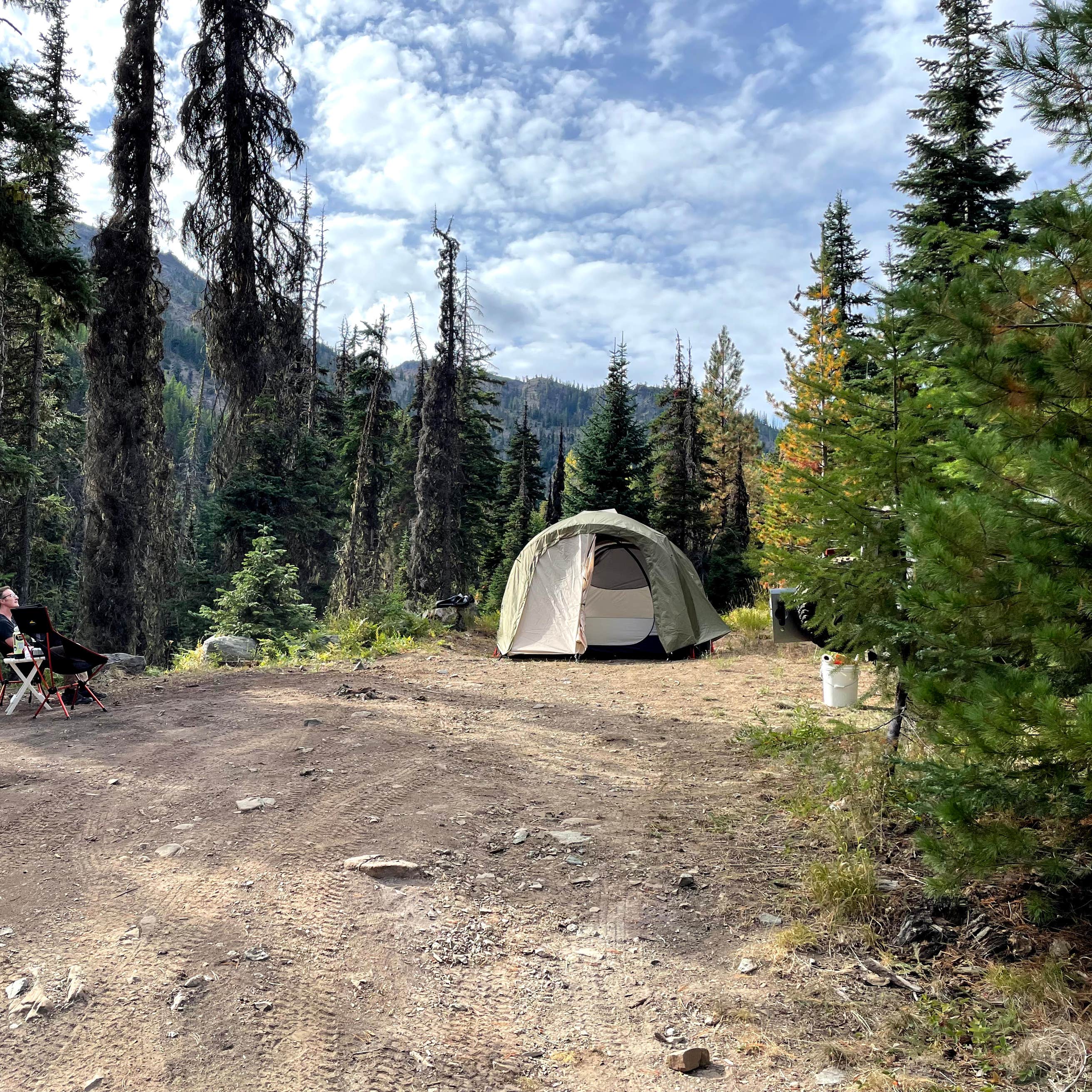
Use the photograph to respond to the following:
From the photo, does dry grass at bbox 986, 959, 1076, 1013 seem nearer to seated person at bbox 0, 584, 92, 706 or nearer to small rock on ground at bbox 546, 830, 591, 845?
small rock on ground at bbox 546, 830, 591, 845

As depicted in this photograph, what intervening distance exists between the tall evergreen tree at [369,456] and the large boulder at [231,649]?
6.74m

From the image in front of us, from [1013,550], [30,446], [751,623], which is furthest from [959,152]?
[30,446]

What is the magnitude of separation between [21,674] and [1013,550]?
7.66 metres

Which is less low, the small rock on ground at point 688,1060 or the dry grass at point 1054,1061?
the dry grass at point 1054,1061

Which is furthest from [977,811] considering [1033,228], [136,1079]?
[136,1079]

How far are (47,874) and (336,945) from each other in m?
1.58

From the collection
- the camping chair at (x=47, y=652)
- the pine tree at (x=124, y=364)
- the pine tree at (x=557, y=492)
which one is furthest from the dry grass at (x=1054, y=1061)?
the pine tree at (x=557, y=492)

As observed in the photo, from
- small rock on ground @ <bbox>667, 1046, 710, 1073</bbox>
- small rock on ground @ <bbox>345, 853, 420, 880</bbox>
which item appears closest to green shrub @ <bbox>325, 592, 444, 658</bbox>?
small rock on ground @ <bbox>345, 853, 420, 880</bbox>

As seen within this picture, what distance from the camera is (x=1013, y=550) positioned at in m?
2.24

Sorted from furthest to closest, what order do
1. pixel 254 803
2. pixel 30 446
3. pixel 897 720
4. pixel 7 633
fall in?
pixel 30 446 → pixel 7 633 → pixel 897 720 → pixel 254 803

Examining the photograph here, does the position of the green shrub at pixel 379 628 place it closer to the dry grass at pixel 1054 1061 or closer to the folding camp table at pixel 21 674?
the folding camp table at pixel 21 674

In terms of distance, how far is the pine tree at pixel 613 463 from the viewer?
25.0m

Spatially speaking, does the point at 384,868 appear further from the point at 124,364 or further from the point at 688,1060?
the point at 124,364

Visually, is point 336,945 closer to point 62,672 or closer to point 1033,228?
point 1033,228
